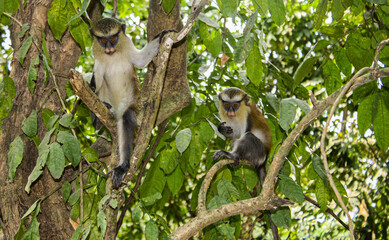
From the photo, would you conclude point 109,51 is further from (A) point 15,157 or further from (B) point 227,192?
(B) point 227,192

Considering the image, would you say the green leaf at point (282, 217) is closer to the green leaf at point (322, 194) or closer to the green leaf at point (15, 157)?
the green leaf at point (322, 194)

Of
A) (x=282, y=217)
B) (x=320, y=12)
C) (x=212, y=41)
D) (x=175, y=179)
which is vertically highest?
(x=212, y=41)

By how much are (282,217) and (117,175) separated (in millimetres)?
1233

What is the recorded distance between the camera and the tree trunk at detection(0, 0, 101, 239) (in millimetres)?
3311

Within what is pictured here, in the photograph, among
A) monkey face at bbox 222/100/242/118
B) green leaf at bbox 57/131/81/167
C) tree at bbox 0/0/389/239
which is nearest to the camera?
tree at bbox 0/0/389/239

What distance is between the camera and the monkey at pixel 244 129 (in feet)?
15.9

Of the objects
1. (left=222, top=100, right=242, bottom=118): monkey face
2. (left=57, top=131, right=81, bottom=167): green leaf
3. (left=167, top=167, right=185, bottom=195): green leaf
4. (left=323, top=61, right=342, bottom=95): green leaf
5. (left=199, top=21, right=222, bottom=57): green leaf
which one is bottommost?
(left=167, top=167, right=185, bottom=195): green leaf

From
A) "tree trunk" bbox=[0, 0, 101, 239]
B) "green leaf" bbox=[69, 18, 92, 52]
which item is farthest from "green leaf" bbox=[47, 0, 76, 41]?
"tree trunk" bbox=[0, 0, 101, 239]

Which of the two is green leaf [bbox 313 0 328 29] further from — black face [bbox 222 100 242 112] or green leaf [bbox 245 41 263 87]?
black face [bbox 222 100 242 112]

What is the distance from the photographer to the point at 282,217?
10.2 feet

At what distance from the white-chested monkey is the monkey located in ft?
4.05

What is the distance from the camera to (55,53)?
3.68 meters

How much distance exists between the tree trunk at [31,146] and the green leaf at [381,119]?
2.41 metres

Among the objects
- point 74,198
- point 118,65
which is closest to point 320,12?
point 74,198
